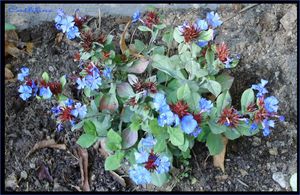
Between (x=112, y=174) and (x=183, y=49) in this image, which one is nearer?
(x=183, y=49)

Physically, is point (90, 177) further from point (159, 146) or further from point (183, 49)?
point (183, 49)

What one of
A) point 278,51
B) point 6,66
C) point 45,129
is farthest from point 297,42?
point 6,66

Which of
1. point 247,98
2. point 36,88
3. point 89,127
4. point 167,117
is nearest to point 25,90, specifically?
point 36,88

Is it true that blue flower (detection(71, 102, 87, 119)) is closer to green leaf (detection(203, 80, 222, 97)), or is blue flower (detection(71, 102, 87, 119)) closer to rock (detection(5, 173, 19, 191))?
green leaf (detection(203, 80, 222, 97))

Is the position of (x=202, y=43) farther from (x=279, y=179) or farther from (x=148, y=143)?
(x=279, y=179)

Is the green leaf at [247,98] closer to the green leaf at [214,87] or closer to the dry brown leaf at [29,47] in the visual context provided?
the green leaf at [214,87]

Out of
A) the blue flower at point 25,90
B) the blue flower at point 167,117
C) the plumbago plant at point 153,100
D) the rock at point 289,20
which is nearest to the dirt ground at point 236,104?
the rock at point 289,20
